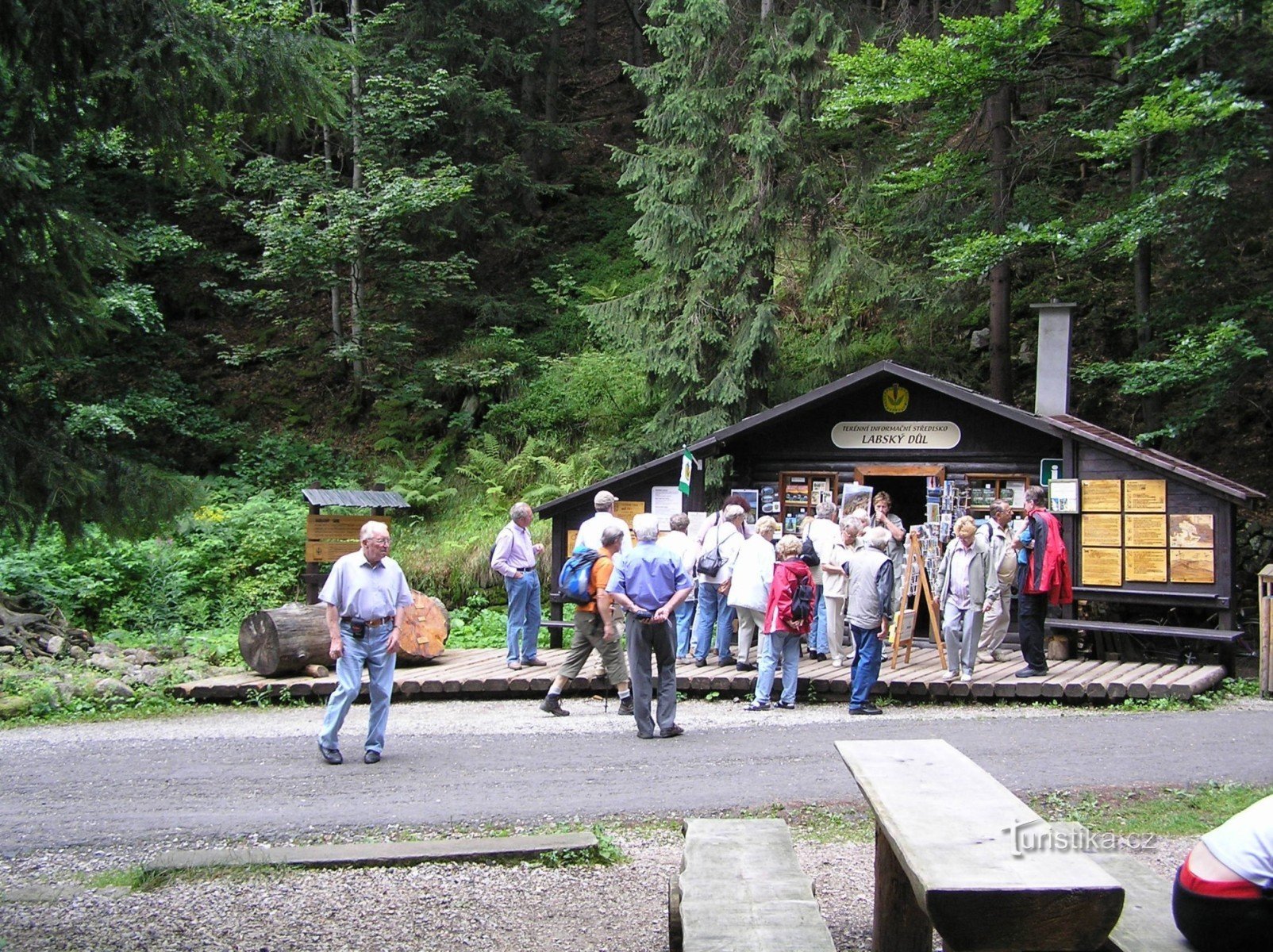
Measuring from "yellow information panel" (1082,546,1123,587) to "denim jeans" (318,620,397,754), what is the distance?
28.7 feet

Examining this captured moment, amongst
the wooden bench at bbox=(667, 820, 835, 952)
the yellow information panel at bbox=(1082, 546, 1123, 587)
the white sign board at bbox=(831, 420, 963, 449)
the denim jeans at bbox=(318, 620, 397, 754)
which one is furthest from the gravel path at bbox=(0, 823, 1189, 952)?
the white sign board at bbox=(831, 420, 963, 449)

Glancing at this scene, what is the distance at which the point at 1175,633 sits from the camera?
1253 centimetres

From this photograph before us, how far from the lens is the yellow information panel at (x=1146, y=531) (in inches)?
512

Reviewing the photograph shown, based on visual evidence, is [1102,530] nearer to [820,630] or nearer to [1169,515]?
[1169,515]

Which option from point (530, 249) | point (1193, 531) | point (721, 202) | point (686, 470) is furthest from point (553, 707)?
point (530, 249)

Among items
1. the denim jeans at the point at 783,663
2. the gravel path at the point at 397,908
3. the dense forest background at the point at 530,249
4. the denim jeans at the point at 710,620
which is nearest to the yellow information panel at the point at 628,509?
the dense forest background at the point at 530,249

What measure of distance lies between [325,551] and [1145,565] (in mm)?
10060

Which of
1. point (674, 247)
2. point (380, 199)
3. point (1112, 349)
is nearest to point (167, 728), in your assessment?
point (674, 247)

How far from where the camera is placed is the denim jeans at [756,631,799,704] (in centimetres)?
1093

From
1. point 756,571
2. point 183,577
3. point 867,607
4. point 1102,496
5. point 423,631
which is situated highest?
point 1102,496

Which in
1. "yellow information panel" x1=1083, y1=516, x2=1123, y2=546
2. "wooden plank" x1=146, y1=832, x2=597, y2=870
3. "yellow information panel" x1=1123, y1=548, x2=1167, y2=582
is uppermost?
"yellow information panel" x1=1083, y1=516, x2=1123, y2=546

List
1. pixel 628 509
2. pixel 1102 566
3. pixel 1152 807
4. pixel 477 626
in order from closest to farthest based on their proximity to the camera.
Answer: pixel 1152 807 < pixel 1102 566 < pixel 628 509 < pixel 477 626

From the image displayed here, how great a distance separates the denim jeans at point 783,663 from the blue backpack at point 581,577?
6.38ft

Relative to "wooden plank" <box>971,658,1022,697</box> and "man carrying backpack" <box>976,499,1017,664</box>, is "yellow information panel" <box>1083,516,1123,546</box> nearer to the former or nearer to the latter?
"man carrying backpack" <box>976,499,1017,664</box>
